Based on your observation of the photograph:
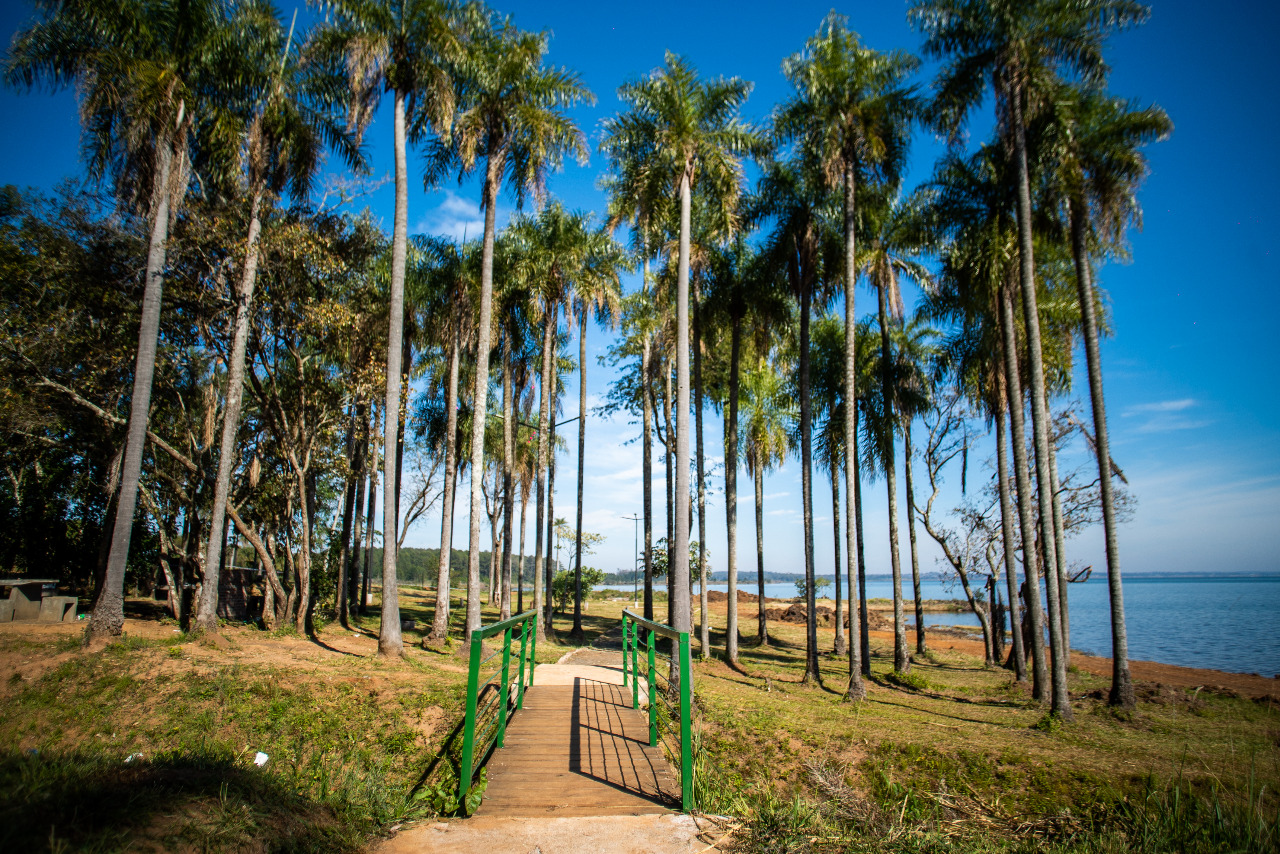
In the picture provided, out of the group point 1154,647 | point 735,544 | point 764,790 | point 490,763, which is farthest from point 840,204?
point 1154,647

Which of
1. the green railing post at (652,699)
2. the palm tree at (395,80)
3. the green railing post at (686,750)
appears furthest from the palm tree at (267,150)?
the green railing post at (686,750)

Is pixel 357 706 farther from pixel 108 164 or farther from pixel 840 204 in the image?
pixel 840 204

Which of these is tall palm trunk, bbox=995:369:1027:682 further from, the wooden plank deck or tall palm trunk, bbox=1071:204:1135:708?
the wooden plank deck

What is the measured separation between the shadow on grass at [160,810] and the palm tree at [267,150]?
1023cm

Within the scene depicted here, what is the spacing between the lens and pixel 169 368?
16.9 meters

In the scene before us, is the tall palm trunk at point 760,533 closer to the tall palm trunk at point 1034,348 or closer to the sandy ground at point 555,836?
the tall palm trunk at point 1034,348

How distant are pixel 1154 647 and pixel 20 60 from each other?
A: 46.9 m

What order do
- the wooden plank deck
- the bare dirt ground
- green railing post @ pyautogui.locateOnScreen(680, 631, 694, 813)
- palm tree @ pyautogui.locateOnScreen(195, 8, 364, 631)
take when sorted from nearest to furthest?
green railing post @ pyautogui.locateOnScreen(680, 631, 694, 813)
the wooden plank deck
palm tree @ pyautogui.locateOnScreen(195, 8, 364, 631)
the bare dirt ground

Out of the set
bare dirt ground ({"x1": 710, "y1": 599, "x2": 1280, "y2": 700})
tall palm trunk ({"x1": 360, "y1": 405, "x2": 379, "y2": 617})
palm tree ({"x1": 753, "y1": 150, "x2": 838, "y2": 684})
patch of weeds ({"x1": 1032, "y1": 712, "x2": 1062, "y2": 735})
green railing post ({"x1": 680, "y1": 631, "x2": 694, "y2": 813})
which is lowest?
bare dirt ground ({"x1": 710, "y1": 599, "x2": 1280, "y2": 700})

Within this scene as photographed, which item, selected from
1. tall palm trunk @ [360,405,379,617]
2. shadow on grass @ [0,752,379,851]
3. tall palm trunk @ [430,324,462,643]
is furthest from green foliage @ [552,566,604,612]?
shadow on grass @ [0,752,379,851]

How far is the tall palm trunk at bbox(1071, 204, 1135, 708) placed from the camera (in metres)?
12.2

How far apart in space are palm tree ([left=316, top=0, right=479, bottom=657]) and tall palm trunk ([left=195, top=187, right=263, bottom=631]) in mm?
3378

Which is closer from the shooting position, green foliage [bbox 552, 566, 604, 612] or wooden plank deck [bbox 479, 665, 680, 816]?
wooden plank deck [bbox 479, 665, 680, 816]

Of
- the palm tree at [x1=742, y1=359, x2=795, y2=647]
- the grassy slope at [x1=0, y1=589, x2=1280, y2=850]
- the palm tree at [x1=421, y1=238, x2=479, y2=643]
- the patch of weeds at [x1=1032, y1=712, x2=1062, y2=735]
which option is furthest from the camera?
the palm tree at [x1=742, y1=359, x2=795, y2=647]
